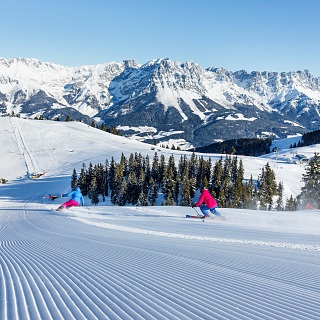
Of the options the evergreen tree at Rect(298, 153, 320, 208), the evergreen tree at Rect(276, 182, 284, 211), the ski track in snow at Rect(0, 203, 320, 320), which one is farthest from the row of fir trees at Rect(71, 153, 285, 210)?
the ski track in snow at Rect(0, 203, 320, 320)

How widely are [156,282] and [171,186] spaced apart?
6750 cm

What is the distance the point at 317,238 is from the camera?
15750mm

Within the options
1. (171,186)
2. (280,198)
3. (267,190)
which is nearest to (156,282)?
(171,186)

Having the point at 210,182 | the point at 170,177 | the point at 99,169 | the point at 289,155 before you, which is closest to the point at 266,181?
the point at 210,182

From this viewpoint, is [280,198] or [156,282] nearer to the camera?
[156,282]

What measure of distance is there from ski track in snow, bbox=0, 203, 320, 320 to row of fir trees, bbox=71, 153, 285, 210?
5471 centimetres

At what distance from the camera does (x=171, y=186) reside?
74.9 metres

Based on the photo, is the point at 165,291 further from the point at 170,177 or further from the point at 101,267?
the point at 170,177

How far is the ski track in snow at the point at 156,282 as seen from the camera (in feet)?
18.1

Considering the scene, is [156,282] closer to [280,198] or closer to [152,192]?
[152,192]

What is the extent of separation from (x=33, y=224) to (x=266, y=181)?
65408 millimetres

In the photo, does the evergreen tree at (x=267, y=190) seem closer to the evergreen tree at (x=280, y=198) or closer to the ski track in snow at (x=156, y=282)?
the evergreen tree at (x=280, y=198)

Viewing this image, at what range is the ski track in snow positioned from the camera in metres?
5.51

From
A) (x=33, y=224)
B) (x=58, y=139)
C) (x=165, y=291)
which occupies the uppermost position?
(x=58, y=139)
